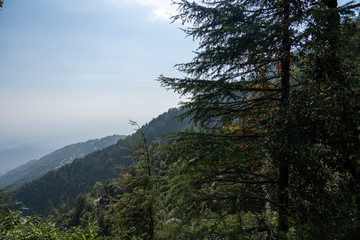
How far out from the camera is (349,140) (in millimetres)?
2980

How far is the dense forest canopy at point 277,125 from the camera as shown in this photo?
3.13 meters

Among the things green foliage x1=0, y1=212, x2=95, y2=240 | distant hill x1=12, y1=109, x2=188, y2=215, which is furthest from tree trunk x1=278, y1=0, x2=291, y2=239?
distant hill x1=12, y1=109, x2=188, y2=215

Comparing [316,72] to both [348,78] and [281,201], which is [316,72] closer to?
[348,78]

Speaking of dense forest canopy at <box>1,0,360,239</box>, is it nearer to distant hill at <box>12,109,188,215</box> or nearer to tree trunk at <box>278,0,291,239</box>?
tree trunk at <box>278,0,291,239</box>

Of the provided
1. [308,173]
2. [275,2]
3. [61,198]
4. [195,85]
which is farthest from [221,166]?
[61,198]

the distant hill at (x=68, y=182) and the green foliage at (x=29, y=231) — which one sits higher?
the green foliage at (x=29, y=231)

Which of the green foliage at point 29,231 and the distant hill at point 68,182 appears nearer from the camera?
the green foliage at point 29,231

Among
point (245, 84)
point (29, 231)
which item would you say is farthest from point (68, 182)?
point (245, 84)

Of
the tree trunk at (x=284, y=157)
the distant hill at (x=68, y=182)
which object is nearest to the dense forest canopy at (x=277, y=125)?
the tree trunk at (x=284, y=157)

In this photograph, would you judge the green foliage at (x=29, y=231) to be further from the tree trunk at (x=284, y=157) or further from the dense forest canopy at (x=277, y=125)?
the tree trunk at (x=284, y=157)

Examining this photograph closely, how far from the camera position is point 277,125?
3.48 m

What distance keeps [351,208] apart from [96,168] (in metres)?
174

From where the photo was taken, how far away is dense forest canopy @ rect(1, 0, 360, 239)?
3131mm

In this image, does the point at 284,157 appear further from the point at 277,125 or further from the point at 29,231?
the point at 29,231
